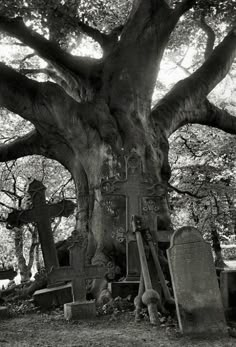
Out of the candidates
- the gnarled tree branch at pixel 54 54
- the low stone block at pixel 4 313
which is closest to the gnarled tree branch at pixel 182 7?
the gnarled tree branch at pixel 54 54

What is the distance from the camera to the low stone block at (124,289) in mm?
6973

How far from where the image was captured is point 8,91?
935 centimetres

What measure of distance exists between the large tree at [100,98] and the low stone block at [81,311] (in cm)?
204

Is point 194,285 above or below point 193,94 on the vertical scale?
below

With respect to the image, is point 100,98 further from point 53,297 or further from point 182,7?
point 53,297

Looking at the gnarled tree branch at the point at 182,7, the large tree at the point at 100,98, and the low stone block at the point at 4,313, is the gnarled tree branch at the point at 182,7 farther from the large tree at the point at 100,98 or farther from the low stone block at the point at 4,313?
the low stone block at the point at 4,313

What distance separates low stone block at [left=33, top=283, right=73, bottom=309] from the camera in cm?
744

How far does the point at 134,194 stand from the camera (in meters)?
7.30

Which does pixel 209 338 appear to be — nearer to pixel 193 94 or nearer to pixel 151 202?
pixel 151 202

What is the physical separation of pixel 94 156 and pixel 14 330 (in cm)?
445

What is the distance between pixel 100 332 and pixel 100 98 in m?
5.79

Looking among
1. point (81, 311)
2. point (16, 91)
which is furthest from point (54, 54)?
point (81, 311)

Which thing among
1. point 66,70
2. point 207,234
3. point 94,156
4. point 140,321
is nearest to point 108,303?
point 140,321

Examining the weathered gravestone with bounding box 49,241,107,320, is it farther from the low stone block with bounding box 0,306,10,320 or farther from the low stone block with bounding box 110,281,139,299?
the low stone block with bounding box 0,306,10,320
